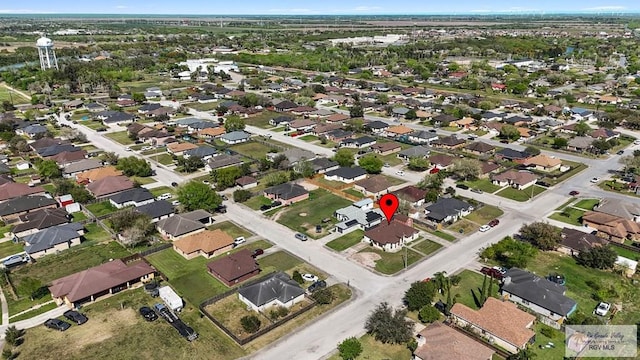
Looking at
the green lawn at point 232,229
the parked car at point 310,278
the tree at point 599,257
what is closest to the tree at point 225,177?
the green lawn at point 232,229

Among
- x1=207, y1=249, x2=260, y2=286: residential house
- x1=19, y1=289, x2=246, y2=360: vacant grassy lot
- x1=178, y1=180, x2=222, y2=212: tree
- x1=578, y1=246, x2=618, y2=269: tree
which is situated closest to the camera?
x1=19, y1=289, x2=246, y2=360: vacant grassy lot

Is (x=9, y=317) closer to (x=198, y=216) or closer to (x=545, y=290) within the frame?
(x=198, y=216)

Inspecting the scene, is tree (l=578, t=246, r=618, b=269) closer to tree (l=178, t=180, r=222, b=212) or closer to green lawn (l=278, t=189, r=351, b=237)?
green lawn (l=278, t=189, r=351, b=237)

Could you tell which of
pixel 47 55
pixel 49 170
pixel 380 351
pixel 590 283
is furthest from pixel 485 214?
pixel 47 55

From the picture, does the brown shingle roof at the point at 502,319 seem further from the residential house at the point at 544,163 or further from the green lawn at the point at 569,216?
the residential house at the point at 544,163

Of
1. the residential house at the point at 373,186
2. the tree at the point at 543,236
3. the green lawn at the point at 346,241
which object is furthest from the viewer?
the residential house at the point at 373,186

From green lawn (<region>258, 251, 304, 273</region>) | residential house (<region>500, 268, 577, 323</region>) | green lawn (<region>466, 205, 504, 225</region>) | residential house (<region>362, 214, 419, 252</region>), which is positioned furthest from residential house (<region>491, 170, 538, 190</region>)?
green lawn (<region>258, 251, 304, 273</region>)
